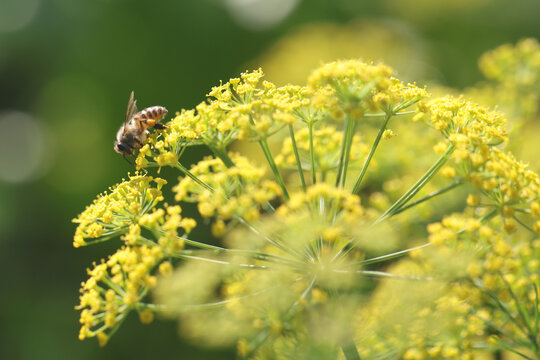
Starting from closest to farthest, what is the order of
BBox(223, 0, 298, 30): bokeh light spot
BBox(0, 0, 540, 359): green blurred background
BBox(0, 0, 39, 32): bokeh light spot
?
BBox(0, 0, 540, 359): green blurred background < BBox(223, 0, 298, 30): bokeh light spot < BBox(0, 0, 39, 32): bokeh light spot

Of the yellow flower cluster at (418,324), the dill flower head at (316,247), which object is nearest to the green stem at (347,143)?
the dill flower head at (316,247)

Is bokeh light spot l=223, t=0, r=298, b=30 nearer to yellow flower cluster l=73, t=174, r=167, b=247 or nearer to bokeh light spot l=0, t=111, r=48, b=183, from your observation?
bokeh light spot l=0, t=111, r=48, b=183

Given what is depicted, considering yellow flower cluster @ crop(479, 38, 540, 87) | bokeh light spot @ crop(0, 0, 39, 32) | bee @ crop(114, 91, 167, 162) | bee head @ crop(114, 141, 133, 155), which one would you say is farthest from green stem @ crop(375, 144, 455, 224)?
bokeh light spot @ crop(0, 0, 39, 32)

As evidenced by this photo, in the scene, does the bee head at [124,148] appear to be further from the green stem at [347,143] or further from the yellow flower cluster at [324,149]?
the green stem at [347,143]

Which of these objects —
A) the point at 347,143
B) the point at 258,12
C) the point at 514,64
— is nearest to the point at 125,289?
the point at 347,143

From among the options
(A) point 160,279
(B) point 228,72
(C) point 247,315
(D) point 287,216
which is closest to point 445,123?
(D) point 287,216

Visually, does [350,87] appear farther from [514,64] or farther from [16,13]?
[16,13]
